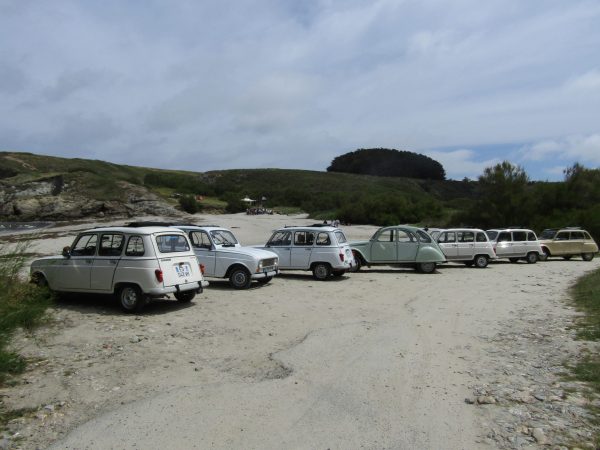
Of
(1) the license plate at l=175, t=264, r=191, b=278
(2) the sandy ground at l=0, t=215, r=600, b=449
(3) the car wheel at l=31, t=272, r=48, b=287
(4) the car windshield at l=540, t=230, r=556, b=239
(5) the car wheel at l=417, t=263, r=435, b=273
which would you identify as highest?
(4) the car windshield at l=540, t=230, r=556, b=239

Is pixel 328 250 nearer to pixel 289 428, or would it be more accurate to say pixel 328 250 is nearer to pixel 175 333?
pixel 175 333

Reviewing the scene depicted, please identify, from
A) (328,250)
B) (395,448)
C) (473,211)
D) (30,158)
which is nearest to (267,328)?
(395,448)

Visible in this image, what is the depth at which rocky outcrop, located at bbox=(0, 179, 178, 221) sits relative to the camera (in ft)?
169

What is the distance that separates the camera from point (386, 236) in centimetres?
2064

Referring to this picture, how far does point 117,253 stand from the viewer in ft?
35.3

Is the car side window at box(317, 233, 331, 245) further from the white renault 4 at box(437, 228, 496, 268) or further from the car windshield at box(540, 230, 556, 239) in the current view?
the car windshield at box(540, 230, 556, 239)

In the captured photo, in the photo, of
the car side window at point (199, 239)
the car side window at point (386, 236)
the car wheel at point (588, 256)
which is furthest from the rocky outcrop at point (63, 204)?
the car wheel at point (588, 256)

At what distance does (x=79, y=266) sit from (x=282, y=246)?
25.8 ft

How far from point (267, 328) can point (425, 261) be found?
39.3 ft

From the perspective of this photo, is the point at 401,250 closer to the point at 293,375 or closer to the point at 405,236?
the point at 405,236

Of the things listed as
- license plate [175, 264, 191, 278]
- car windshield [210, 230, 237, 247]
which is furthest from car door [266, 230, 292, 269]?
license plate [175, 264, 191, 278]

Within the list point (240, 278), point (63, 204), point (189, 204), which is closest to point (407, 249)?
point (240, 278)

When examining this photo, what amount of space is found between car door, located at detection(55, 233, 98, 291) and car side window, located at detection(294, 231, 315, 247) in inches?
306

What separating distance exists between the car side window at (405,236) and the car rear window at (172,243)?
11.0 meters
